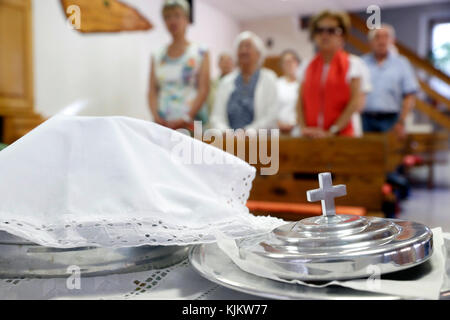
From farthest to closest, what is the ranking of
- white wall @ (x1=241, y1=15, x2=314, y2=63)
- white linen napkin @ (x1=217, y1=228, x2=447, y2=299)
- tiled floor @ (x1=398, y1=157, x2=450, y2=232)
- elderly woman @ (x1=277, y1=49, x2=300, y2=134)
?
white wall @ (x1=241, y1=15, x2=314, y2=63) < elderly woman @ (x1=277, y1=49, x2=300, y2=134) < tiled floor @ (x1=398, y1=157, x2=450, y2=232) < white linen napkin @ (x1=217, y1=228, x2=447, y2=299)

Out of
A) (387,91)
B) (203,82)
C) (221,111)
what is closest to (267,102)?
(221,111)

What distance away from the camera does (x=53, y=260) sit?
340mm

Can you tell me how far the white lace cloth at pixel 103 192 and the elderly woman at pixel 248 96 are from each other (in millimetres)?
1858

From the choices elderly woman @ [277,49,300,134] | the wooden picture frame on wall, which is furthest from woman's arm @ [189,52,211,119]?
elderly woman @ [277,49,300,134]

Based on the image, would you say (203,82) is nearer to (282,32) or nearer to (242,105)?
(242,105)

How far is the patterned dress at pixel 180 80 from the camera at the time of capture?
2.12 m

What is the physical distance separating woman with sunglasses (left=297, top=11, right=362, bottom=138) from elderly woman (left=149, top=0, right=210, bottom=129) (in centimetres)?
54

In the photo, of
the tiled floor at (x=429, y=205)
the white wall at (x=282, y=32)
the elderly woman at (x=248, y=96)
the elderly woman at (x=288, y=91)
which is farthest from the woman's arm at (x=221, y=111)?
the white wall at (x=282, y=32)

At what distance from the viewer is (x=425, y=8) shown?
7.28 m

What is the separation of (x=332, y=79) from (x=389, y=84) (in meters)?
1.39

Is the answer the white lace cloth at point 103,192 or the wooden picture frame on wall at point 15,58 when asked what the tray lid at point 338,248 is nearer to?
the white lace cloth at point 103,192

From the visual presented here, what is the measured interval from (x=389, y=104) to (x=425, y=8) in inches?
200

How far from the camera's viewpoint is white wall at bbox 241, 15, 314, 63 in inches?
280

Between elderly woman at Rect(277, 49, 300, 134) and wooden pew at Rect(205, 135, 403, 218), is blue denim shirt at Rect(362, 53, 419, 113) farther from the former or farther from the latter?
wooden pew at Rect(205, 135, 403, 218)
